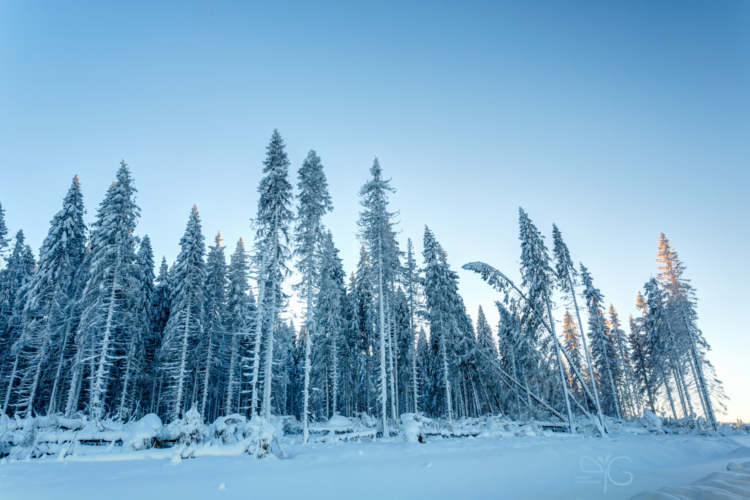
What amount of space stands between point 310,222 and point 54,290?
21641 millimetres

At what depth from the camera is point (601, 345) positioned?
39219 mm

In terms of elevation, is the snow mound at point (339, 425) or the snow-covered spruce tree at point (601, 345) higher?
the snow-covered spruce tree at point (601, 345)

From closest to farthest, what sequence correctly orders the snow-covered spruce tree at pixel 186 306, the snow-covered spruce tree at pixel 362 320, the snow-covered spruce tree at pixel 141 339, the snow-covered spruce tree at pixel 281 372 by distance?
the snow-covered spruce tree at pixel 186 306
the snow-covered spruce tree at pixel 141 339
the snow-covered spruce tree at pixel 281 372
the snow-covered spruce tree at pixel 362 320

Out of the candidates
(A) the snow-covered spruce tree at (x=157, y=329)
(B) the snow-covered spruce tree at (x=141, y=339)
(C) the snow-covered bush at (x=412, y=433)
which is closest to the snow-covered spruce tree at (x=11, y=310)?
(B) the snow-covered spruce tree at (x=141, y=339)

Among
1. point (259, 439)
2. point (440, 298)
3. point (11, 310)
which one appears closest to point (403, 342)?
point (440, 298)

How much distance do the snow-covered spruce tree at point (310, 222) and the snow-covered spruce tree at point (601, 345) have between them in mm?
31856

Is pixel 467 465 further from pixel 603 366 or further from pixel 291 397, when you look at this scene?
pixel 291 397

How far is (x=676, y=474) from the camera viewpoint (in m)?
8.25

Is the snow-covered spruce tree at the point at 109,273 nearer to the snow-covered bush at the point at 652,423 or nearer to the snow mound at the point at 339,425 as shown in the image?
the snow mound at the point at 339,425

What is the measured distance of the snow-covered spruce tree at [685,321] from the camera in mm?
26531

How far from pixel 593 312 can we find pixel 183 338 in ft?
136

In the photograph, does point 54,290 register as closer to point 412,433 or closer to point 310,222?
point 310,222

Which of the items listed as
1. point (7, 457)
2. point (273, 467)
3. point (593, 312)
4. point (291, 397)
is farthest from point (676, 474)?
point (291, 397)

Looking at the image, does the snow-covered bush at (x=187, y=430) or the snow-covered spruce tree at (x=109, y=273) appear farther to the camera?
the snow-covered spruce tree at (x=109, y=273)
